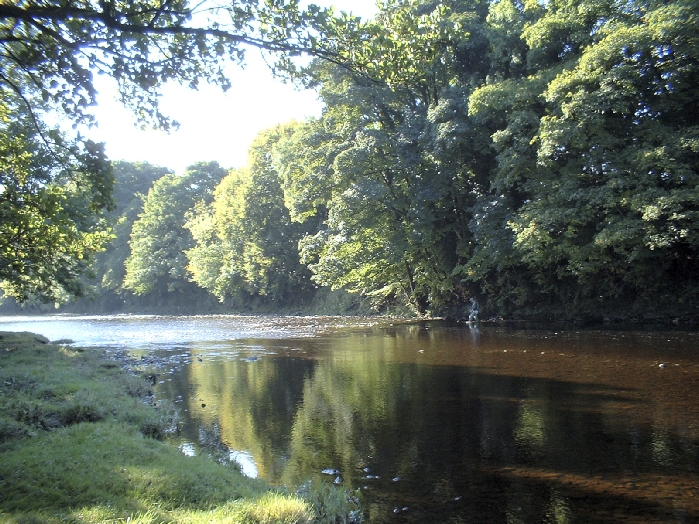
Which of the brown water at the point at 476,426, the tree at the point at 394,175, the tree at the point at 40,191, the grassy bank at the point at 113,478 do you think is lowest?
the brown water at the point at 476,426

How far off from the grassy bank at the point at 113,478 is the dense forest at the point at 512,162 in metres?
6.18

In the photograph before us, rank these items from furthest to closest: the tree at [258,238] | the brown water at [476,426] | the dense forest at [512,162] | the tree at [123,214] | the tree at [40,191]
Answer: the tree at [123,214], the tree at [258,238], the dense forest at [512,162], the tree at [40,191], the brown water at [476,426]

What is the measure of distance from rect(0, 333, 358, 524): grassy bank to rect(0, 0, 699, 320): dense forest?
20.3 ft

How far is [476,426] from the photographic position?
8836 mm

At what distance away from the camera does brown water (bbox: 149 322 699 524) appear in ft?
19.4

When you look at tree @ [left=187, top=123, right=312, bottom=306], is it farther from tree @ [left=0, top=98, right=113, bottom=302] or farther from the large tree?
the large tree

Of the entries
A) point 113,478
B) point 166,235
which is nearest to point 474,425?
point 113,478

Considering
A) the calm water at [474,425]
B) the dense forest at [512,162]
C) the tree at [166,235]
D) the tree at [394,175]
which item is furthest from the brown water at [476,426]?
the tree at [166,235]

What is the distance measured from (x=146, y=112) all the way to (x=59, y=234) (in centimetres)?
498

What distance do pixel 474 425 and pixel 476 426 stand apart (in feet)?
0.24

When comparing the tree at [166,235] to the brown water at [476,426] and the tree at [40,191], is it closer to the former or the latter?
the tree at [40,191]

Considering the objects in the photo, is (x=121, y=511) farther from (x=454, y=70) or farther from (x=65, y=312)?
(x=65, y=312)

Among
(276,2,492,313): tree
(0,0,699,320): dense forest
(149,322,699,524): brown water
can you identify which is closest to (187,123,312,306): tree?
(0,0,699,320): dense forest

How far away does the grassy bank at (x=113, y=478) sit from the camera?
4.52 m
